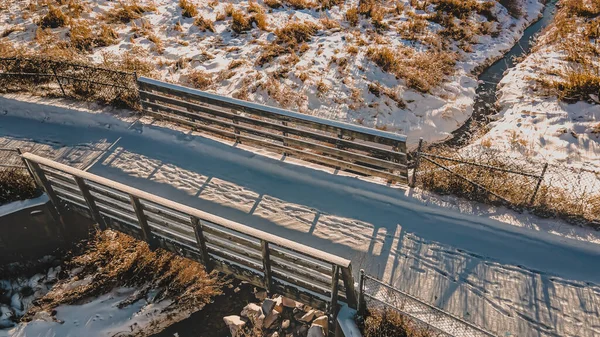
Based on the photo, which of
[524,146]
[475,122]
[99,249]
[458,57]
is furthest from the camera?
[458,57]

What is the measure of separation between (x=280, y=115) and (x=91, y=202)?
4.06 metres

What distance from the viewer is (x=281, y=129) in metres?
9.14

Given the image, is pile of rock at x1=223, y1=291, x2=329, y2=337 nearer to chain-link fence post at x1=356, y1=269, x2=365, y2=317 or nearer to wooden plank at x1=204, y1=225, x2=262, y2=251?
chain-link fence post at x1=356, y1=269, x2=365, y2=317

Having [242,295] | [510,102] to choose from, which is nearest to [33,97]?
[242,295]

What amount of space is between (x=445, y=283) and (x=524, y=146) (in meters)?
6.30

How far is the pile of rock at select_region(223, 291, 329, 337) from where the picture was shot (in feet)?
25.1

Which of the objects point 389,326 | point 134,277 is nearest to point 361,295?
point 389,326

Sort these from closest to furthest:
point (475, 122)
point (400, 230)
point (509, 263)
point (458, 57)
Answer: point (509, 263) → point (400, 230) → point (475, 122) → point (458, 57)

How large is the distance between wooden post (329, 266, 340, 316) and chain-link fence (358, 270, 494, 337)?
0.35 m

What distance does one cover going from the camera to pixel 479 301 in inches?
267

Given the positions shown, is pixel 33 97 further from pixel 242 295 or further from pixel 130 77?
pixel 242 295

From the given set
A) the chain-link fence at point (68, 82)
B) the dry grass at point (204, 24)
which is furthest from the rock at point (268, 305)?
the dry grass at point (204, 24)

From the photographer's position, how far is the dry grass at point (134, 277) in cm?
820

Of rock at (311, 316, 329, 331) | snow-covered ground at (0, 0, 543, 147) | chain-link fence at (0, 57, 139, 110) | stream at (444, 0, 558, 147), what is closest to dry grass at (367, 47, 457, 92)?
snow-covered ground at (0, 0, 543, 147)
